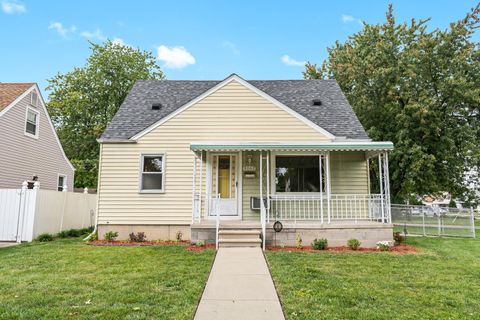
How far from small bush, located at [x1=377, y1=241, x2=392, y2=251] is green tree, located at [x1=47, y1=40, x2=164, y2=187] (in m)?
22.0

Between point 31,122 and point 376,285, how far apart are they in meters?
15.4

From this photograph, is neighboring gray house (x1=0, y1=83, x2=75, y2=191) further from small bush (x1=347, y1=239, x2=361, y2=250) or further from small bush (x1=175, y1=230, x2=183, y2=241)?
small bush (x1=347, y1=239, x2=361, y2=250)

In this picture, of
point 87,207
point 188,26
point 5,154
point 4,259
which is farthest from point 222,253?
point 188,26

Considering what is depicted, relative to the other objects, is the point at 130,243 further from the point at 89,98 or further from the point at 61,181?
the point at 89,98

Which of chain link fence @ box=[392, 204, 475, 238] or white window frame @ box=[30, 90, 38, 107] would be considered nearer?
chain link fence @ box=[392, 204, 475, 238]

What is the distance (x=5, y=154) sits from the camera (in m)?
12.0

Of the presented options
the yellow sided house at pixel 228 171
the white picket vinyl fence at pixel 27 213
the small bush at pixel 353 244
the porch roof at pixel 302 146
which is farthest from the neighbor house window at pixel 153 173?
the small bush at pixel 353 244

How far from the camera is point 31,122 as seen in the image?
45.4 ft

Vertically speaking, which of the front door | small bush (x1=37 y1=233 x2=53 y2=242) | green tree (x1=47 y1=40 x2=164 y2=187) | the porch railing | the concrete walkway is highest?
green tree (x1=47 y1=40 x2=164 y2=187)

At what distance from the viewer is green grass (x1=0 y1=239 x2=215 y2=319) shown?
Result: 3.73m

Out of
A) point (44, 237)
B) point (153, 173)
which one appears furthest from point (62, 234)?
point (153, 173)

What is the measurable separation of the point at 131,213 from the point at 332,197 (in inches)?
267

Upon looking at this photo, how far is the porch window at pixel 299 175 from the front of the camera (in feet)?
33.0

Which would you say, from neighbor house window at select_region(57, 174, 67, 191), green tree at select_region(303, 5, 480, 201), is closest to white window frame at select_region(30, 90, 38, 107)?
neighbor house window at select_region(57, 174, 67, 191)
